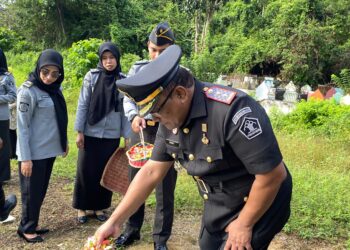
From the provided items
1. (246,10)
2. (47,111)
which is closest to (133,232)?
(47,111)

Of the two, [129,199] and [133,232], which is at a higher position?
[129,199]

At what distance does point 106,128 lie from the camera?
3.89m

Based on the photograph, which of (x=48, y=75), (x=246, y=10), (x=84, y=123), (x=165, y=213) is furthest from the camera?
(x=246, y=10)

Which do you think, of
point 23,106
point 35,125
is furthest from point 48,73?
point 35,125

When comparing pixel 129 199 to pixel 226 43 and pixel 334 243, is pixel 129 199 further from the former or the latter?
pixel 226 43

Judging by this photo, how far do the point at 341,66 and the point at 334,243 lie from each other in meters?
14.7

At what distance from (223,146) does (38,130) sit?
2.26 m

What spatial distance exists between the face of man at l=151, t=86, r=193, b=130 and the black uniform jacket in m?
0.05

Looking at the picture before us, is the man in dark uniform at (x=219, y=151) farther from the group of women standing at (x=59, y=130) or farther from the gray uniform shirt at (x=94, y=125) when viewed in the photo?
the gray uniform shirt at (x=94, y=125)

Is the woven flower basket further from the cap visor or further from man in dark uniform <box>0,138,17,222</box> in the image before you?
the cap visor

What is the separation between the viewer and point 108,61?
12.6 feet

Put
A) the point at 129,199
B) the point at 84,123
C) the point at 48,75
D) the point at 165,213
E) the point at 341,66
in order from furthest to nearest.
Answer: the point at 341,66, the point at 84,123, the point at 48,75, the point at 165,213, the point at 129,199

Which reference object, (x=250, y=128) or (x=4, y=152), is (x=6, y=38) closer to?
(x=4, y=152)

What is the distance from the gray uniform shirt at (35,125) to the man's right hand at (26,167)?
0.04 meters
